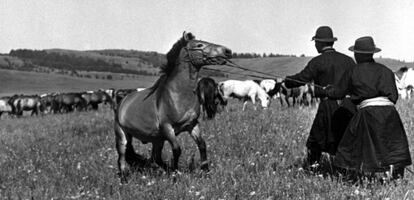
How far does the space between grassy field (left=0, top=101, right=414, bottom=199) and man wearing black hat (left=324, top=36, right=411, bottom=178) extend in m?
0.30

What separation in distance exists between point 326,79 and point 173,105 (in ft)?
7.91

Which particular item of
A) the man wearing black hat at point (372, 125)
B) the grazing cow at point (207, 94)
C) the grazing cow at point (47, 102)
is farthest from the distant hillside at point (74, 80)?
the man wearing black hat at point (372, 125)

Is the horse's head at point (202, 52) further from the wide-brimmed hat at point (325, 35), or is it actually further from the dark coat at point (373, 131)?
the dark coat at point (373, 131)

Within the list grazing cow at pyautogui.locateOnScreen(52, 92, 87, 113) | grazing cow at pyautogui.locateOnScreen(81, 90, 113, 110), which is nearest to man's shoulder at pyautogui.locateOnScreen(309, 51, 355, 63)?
grazing cow at pyautogui.locateOnScreen(52, 92, 87, 113)

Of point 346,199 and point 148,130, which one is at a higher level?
point 148,130

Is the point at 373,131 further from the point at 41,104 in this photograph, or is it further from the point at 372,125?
the point at 41,104

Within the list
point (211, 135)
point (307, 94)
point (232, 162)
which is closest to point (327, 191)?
point (232, 162)

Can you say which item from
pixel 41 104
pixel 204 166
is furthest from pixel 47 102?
pixel 204 166

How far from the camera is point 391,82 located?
6723 mm

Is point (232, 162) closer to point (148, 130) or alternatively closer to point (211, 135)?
point (148, 130)

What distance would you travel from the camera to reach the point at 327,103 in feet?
25.4

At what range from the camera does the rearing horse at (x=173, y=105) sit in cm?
727

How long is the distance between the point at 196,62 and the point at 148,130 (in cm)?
125

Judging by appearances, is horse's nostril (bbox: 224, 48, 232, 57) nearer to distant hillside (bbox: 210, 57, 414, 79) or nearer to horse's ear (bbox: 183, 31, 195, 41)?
horse's ear (bbox: 183, 31, 195, 41)
